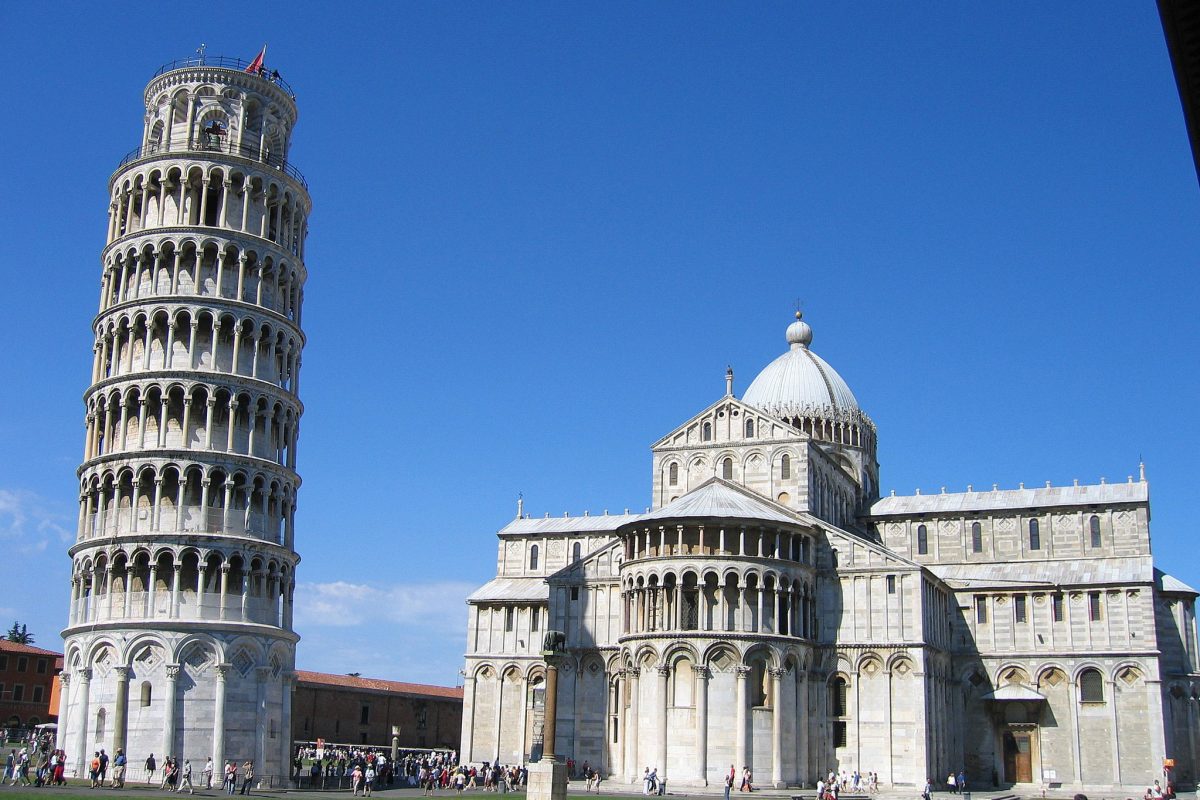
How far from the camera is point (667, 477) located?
69875mm

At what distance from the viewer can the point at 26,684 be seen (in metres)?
89.8

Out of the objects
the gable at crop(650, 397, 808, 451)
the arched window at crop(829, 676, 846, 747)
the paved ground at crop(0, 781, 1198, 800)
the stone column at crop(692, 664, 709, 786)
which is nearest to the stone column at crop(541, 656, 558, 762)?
the paved ground at crop(0, 781, 1198, 800)

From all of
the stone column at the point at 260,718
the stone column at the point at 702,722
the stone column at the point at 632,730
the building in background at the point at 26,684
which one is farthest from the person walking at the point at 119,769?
the building in background at the point at 26,684

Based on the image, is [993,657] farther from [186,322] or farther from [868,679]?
[186,322]

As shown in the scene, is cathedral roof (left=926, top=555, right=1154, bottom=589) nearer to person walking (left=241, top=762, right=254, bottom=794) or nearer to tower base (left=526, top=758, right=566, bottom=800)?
person walking (left=241, top=762, right=254, bottom=794)

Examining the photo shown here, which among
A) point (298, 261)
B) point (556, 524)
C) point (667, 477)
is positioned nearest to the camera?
point (298, 261)

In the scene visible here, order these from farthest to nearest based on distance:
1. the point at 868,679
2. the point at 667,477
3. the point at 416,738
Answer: the point at 416,738
the point at 667,477
the point at 868,679

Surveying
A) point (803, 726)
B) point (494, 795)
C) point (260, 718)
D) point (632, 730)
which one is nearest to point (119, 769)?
point (260, 718)

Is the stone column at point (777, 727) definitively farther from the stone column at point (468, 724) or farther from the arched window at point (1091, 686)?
the stone column at point (468, 724)

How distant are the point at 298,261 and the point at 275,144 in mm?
5543

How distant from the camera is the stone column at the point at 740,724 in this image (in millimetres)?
55875

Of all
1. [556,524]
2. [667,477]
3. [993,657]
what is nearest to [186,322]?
[667,477]

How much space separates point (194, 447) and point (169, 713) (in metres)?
10.4

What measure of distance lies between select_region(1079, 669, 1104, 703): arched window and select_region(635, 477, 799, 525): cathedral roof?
17573 millimetres
